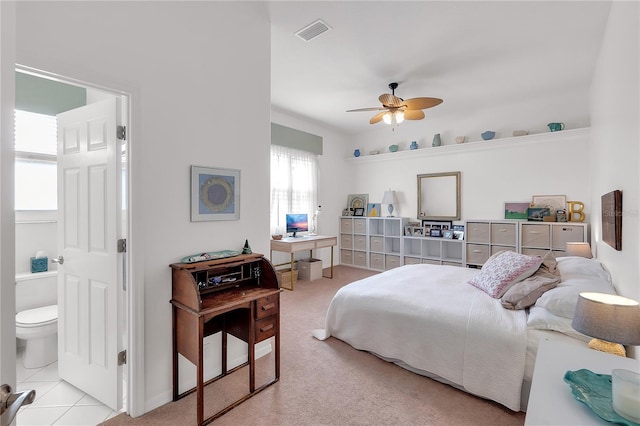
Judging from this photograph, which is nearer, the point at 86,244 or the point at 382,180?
the point at 86,244

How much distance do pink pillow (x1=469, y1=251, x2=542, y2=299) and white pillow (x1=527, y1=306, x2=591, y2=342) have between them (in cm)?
45

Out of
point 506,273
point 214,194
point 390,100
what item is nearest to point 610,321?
point 506,273

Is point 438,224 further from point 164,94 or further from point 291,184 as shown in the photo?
point 164,94

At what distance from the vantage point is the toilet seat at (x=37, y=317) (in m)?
2.30

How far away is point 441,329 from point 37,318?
3212 millimetres

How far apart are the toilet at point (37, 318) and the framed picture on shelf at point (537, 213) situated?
571cm

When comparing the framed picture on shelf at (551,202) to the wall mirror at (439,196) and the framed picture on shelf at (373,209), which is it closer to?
the wall mirror at (439,196)

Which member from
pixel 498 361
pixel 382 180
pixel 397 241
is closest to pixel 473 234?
pixel 397 241

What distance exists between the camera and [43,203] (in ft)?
9.54

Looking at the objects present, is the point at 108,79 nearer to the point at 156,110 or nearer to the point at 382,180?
the point at 156,110

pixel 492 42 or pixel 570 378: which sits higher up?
pixel 492 42

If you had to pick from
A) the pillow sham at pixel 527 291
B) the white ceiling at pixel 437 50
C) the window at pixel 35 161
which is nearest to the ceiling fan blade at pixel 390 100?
the white ceiling at pixel 437 50

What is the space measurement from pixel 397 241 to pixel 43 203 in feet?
17.1

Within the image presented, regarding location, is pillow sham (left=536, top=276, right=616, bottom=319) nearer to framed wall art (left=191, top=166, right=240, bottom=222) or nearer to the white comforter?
the white comforter
